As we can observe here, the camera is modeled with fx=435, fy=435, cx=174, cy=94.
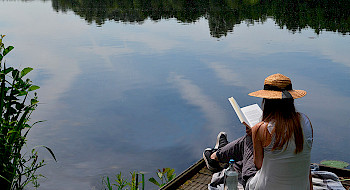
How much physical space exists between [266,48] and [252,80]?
3.96 metres

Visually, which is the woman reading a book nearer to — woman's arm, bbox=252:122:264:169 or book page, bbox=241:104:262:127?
woman's arm, bbox=252:122:264:169

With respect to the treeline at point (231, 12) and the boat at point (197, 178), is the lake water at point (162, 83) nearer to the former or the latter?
the treeline at point (231, 12)

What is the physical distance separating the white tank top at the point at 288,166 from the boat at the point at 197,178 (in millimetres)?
980

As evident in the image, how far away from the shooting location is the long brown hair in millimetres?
2393

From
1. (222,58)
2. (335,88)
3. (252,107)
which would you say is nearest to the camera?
(252,107)

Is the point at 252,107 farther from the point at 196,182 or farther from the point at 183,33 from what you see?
the point at 183,33

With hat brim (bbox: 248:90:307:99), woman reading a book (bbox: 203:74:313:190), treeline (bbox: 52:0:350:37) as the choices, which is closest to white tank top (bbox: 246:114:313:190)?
woman reading a book (bbox: 203:74:313:190)

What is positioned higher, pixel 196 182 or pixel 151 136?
pixel 196 182

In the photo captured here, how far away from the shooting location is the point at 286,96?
2422mm

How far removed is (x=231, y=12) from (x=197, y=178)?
19.3 metres

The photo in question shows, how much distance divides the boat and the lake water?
1.33 meters

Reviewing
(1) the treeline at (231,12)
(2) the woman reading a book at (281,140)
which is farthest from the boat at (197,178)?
(1) the treeline at (231,12)

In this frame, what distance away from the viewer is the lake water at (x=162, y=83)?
602 centimetres

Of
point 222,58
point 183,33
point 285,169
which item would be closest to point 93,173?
point 285,169
